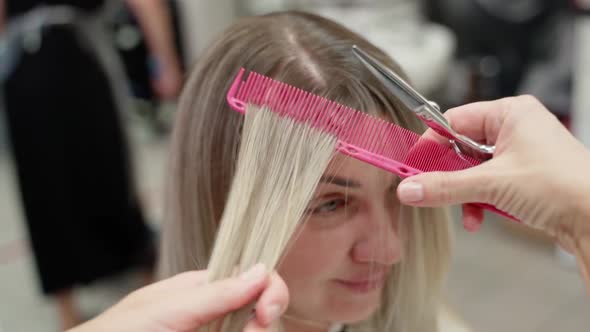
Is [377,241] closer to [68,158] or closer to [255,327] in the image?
[255,327]

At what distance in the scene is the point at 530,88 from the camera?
2.03 metres

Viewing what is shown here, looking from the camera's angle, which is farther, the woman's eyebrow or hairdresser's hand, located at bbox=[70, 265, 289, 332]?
the woman's eyebrow

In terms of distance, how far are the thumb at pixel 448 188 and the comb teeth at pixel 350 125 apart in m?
0.07

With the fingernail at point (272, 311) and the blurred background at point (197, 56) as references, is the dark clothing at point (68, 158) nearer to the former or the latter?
the blurred background at point (197, 56)

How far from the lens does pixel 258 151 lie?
0.61 m

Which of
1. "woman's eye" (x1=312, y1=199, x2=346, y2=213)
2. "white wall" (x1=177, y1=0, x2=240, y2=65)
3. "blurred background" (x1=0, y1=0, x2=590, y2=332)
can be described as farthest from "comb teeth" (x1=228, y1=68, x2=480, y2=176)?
"white wall" (x1=177, y1=0, x2=240, y2=65)

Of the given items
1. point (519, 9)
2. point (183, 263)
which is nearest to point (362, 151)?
point (183, 263)

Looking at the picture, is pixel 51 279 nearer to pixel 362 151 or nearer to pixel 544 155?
pixel 362 151

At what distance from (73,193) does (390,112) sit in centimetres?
121

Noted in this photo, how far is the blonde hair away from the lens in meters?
0.59

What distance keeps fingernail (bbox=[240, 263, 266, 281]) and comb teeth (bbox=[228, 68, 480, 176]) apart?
15 centimetres

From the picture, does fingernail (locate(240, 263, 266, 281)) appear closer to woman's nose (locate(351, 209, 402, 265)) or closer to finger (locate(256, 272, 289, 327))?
finger (locate(256, 272, 289, 327))

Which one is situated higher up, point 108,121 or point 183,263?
point 183,263

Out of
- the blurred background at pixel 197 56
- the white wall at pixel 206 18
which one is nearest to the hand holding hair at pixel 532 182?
the blurred background at pixel 197 56
